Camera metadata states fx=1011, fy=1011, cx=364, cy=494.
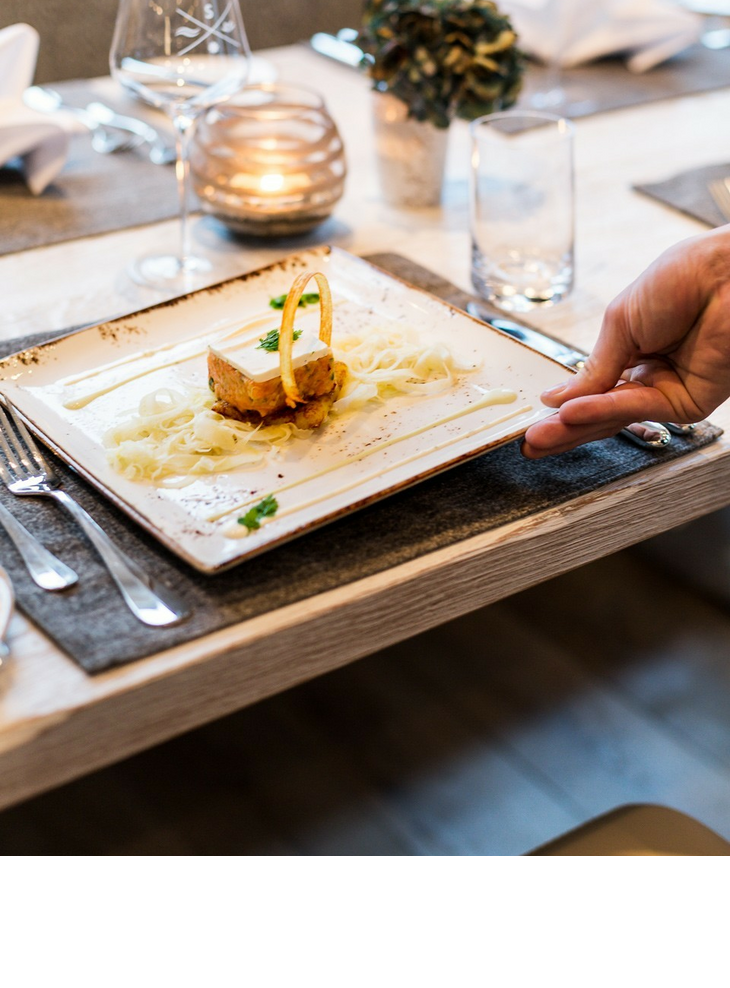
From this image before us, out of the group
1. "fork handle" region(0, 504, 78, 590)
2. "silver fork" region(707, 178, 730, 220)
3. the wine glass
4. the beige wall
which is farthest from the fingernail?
the beige wall

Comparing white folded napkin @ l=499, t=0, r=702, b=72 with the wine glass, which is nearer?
the wine glass

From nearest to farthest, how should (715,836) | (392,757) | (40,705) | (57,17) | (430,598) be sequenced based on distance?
1. (40,705)
2. (430,598)
3. (715,836)
4. (392,757)
5. (57,17)

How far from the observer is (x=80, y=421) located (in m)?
0.83

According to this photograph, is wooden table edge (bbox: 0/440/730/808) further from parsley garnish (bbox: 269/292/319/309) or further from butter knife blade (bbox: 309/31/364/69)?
butter knife blade (bbox: 309/31/364/69)

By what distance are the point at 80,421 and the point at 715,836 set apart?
640 millimetres

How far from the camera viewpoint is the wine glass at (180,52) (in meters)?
1.07

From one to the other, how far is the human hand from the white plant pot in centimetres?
58

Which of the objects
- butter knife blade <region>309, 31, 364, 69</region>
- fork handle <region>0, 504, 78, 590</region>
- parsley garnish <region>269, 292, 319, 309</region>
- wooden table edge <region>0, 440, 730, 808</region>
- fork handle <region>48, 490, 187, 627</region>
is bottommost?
wooden table edge <region>0, 440, 730, 808</region>

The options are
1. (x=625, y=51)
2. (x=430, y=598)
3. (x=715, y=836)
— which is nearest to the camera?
(x=430, y=598)

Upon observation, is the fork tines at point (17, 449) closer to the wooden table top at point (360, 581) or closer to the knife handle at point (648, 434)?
the wooden table top at point (360, 581)

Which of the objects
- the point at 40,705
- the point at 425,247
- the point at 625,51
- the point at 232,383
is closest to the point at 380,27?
the point at 425,247

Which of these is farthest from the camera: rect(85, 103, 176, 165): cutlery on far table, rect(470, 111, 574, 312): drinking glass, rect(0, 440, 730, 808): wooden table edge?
rect(85, 103, 176, 165): cutlery on far table

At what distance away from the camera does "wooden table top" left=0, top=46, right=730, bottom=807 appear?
0.61m
